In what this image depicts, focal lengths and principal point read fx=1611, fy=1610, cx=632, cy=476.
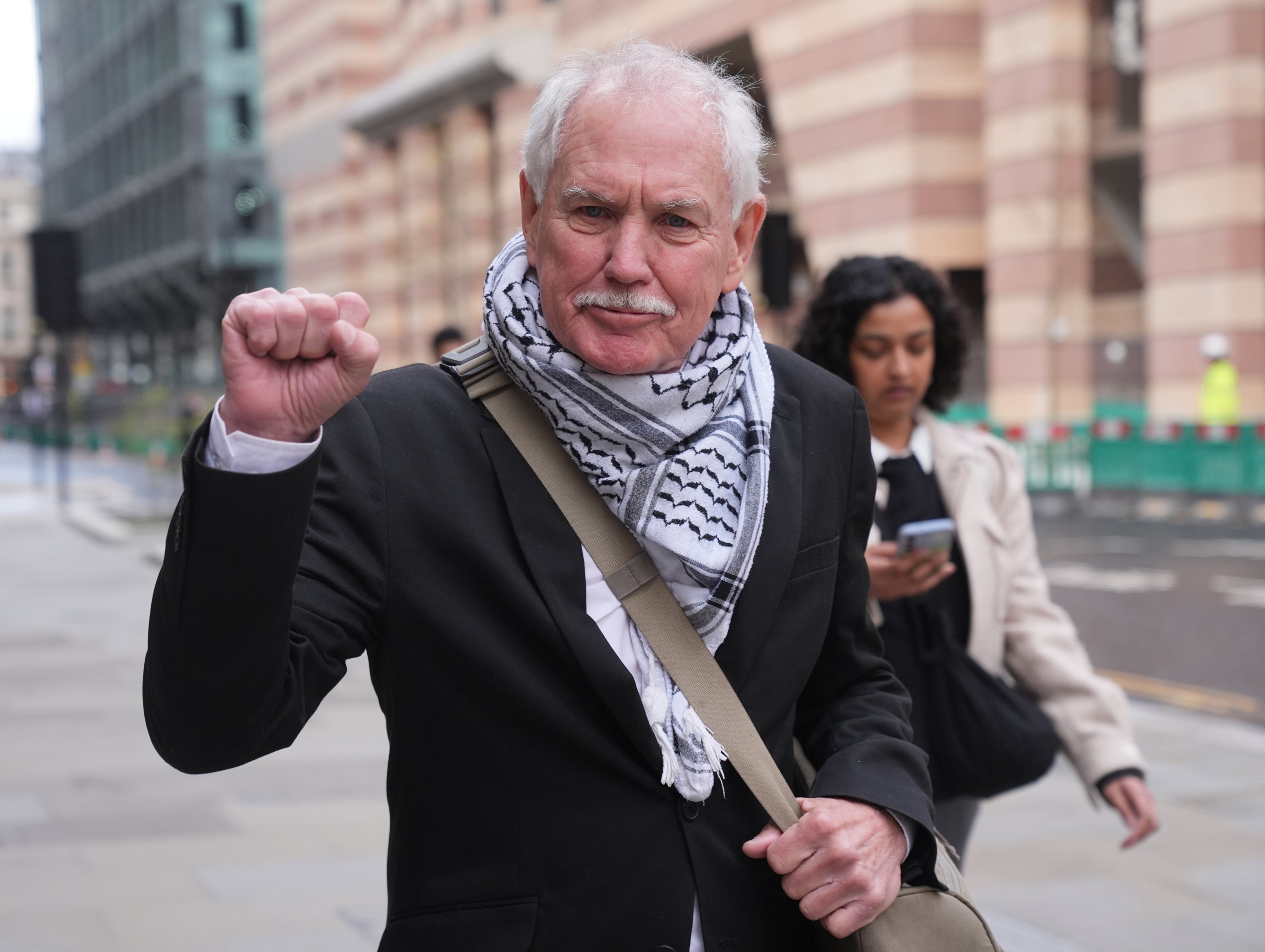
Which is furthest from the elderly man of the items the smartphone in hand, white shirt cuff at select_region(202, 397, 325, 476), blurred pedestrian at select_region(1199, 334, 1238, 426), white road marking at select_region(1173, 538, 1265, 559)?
blurred pedestrian at select_region(1199, 334, 1238, 426)

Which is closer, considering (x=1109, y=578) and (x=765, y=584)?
(x=765, y=584)

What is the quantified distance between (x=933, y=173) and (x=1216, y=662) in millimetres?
18799

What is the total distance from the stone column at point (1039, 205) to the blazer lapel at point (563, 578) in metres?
24.1

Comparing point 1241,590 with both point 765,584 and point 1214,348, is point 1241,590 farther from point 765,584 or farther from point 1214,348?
point 765,584

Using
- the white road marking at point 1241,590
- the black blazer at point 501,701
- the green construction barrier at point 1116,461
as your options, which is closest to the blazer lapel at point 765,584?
the black blazer at point 501,701

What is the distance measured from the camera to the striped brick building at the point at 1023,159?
2181cm

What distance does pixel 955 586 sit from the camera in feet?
11.2

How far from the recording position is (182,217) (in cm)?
6706

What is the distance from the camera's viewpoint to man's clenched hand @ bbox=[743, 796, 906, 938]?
193cm

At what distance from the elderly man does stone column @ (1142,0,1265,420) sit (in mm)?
21010

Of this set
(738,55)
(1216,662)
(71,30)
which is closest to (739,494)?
(1216,662)

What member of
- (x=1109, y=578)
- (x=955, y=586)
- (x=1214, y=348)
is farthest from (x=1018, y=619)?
(x=1214, y=348)

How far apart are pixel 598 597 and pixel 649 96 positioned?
2.00 ft

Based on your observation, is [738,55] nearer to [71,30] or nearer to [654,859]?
[654,859]
